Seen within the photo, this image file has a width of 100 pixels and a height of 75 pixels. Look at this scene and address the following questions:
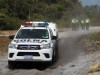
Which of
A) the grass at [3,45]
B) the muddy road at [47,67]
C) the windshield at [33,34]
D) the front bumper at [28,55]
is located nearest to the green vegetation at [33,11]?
the grass at [3,45]

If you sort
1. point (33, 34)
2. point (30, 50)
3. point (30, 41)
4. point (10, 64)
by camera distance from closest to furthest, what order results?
point (30, 50) → point (30, 41) → point (10, 64) → point (33, 34)

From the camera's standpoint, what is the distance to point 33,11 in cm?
7012

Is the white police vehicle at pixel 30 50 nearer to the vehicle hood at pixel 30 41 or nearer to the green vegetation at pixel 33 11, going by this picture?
the vehicle hood at pixel 30 41

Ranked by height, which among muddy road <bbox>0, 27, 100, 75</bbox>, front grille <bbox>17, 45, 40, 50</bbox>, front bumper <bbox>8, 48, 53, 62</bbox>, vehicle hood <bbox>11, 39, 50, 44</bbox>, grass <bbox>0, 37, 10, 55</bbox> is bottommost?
grass <bbox>0, 37, 10, 55</bbox>

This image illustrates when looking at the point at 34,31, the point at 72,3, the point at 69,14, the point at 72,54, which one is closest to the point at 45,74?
the point at 34,31

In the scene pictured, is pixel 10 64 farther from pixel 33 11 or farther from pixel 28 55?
pixel 33 11

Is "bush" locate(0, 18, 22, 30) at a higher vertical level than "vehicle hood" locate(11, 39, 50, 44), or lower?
lower

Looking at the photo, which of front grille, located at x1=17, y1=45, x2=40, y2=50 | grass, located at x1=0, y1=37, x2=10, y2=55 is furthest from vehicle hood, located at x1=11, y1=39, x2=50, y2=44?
grass, located at x1=0, y1=37, x2=10, y2=55

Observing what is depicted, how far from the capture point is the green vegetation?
5451cm

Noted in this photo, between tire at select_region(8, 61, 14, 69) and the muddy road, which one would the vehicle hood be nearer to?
tire at select_region(8, 61, 14, 69)

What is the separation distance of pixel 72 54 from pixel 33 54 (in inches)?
198

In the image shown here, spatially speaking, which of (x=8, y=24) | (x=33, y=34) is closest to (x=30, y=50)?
(x=33, y=34)

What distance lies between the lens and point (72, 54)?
72.3ft

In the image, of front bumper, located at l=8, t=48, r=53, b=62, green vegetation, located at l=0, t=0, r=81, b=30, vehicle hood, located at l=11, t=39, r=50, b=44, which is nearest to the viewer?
front bumper, located at l=8, t=48, r=53, b=62
